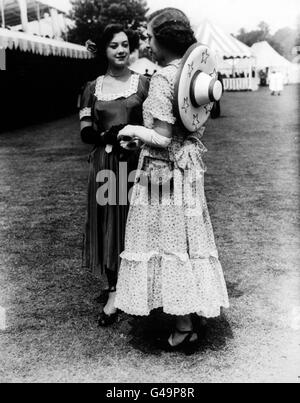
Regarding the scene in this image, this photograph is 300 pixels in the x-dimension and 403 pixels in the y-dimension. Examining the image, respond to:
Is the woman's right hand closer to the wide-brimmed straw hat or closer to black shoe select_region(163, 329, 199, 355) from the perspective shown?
the wide-brimmed straw hat

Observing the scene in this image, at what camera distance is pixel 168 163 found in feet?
9.65

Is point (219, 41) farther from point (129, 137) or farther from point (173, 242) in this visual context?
point (173, 242)

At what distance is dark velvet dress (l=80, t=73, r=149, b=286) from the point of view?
3.33 metres

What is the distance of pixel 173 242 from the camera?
9.58 feet

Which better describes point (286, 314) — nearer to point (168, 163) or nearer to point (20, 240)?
point (168, 163)

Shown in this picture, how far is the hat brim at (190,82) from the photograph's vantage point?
268cm

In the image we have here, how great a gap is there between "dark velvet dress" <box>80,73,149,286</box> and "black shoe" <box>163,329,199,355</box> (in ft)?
2.21

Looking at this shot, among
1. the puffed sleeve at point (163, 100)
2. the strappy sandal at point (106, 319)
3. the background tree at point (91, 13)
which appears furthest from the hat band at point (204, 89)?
the background tree at point (91, 13)

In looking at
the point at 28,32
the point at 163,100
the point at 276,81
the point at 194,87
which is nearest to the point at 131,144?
the point at 163,100

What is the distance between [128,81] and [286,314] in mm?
1786

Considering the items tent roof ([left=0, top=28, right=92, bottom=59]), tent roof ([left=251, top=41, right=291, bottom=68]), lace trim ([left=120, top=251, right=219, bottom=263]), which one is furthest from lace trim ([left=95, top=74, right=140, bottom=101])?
tent roof ([left=251, top=41, right=291, bottom=68])

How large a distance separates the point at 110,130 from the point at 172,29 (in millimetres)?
770

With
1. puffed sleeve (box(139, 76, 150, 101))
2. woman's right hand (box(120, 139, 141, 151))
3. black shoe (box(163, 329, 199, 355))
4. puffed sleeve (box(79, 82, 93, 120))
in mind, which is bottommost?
black shoe (box(163, 329, 199, 355))

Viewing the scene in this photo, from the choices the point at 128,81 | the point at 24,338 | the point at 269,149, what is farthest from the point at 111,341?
the point at 269,149
